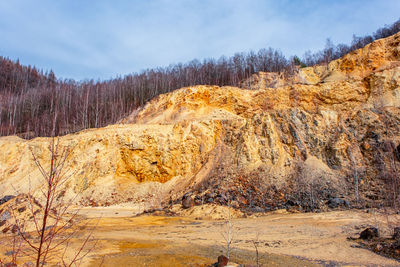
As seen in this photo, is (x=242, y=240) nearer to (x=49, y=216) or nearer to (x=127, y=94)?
(x=49, y=216)

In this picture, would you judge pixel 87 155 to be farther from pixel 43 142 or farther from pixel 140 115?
pixel 140 115

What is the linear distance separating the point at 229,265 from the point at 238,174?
17617 millimetres

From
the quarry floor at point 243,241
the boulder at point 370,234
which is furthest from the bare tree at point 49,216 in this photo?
the boulder at point 370,234

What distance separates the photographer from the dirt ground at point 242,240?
8930mm

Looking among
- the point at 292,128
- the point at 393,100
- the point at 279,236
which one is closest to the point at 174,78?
the point at 292,128

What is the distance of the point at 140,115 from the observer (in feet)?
127

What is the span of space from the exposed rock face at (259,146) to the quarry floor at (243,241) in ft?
22.7

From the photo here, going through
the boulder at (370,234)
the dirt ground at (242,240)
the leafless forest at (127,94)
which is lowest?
the dirt ground at (242,240)

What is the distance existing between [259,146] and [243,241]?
16395 mm

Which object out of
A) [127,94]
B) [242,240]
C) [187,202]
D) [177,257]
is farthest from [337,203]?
[127,94]

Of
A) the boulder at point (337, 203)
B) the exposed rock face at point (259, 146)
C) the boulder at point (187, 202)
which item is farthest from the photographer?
the exposed rock face at point (259, 146)

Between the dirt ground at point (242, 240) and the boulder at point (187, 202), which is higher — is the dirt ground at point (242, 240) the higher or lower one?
the lower one

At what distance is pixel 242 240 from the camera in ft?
40.2

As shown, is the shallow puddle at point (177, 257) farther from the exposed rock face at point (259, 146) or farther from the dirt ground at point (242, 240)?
the exposed rock face at point (259, 146)
